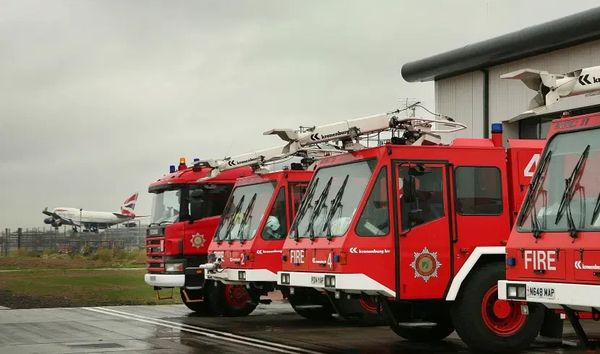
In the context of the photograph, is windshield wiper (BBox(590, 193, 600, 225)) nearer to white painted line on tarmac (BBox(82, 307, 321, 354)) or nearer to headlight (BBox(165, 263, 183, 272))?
white painted line on tarmac (BBox(82, 307, 321, 354))

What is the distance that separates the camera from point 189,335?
15930mm

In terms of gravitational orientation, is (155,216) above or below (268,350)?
above

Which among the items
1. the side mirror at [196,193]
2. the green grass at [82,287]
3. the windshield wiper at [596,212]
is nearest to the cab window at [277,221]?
the side mirror at [196,193]

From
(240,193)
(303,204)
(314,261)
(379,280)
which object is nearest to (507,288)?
(379,280)

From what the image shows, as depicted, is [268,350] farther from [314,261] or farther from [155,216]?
[155,216]

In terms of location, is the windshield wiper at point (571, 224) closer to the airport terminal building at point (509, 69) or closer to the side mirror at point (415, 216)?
the side mirror at point (415, 216)

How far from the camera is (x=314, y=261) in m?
13.5

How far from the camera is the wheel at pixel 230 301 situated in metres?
19.9

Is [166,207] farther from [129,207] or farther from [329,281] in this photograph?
[129,207]

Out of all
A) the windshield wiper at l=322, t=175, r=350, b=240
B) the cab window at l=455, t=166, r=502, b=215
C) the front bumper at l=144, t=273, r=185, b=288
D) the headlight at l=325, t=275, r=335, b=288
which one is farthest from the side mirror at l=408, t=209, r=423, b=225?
the front bumper at l=144, t=273, r=185, b=288

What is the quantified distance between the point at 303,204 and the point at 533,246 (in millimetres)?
5390

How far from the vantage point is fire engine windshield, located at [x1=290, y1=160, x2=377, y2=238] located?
43.7 feet

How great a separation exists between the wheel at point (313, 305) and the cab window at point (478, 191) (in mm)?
4545

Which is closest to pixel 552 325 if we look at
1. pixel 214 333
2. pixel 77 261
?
pixel 214 333
